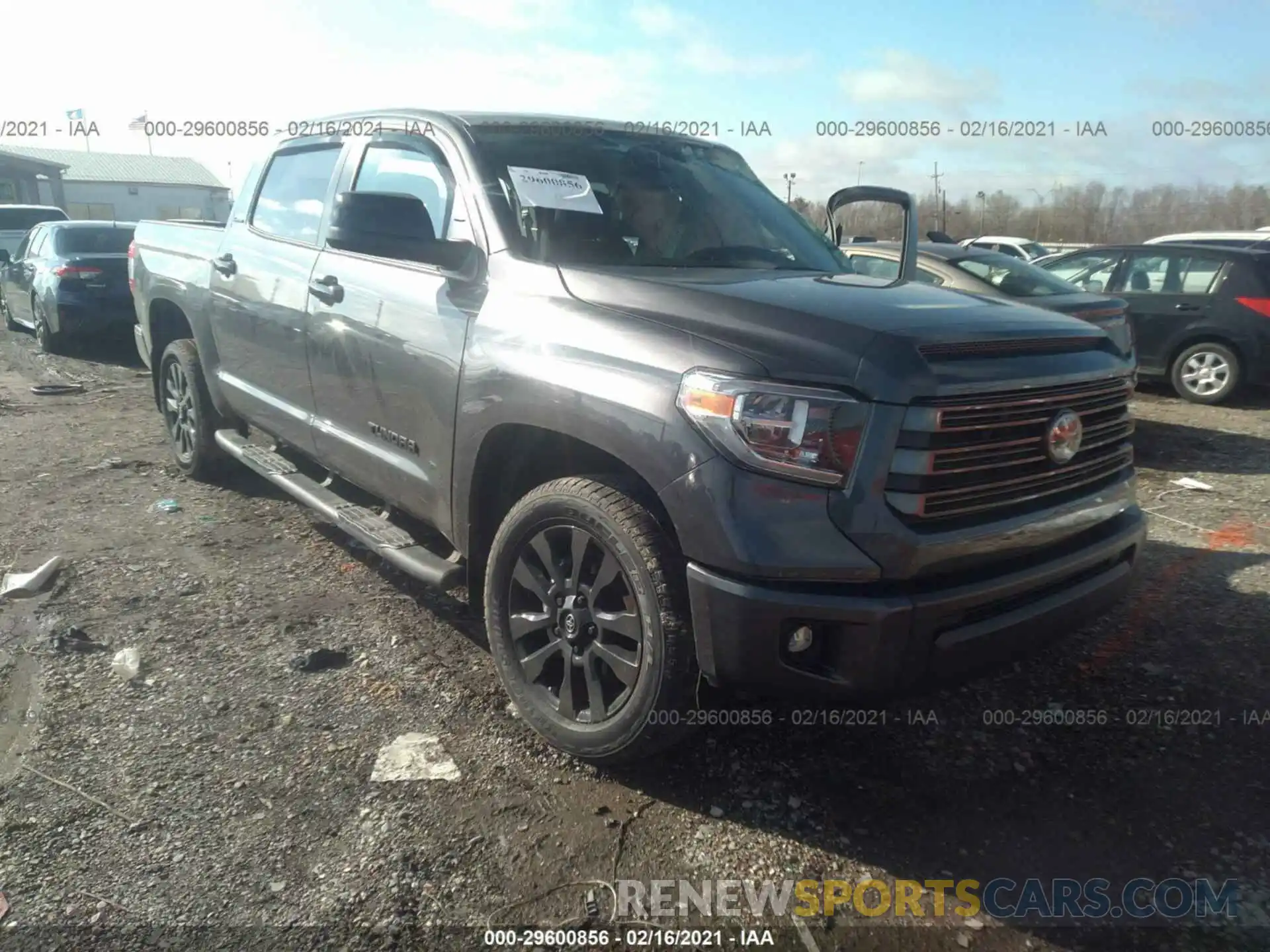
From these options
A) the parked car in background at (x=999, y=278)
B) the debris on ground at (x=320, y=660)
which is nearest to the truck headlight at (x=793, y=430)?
the debris on ground at (x=320, y=660)

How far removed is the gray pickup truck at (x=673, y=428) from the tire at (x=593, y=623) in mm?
10

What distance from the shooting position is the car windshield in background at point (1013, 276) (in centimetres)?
720

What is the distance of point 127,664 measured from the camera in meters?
3.50

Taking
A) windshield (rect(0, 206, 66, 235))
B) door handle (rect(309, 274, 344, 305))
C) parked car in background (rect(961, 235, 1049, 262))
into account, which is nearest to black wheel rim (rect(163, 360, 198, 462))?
door handle (rect(309, 274, 344, 305))

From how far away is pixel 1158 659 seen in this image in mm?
3682

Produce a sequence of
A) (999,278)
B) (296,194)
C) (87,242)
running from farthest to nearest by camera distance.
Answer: (87,242), (999,278), (296,194)

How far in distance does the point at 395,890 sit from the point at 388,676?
3.86 feet

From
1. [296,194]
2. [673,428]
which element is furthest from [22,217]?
[673,428]

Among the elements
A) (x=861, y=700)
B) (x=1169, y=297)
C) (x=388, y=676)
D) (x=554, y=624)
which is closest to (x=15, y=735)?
(x=388, y=676)

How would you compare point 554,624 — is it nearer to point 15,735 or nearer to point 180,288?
point 15,735

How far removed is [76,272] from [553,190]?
10.3m

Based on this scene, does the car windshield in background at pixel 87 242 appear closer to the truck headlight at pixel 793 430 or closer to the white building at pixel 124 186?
the truck headlight at pixel 793 430

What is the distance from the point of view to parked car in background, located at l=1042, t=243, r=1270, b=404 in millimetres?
9172

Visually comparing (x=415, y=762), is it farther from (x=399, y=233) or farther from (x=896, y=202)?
(x=896, y=202)
